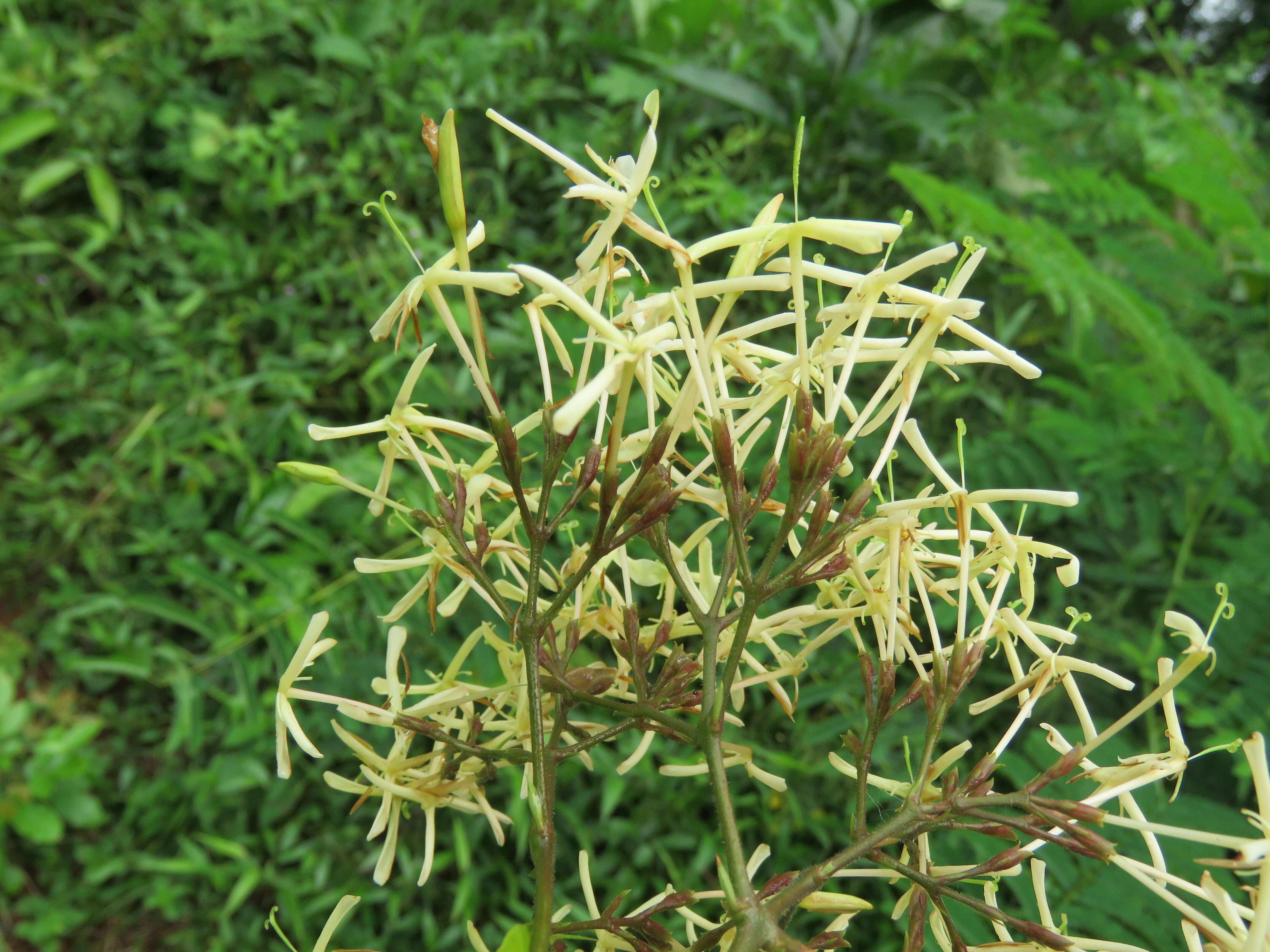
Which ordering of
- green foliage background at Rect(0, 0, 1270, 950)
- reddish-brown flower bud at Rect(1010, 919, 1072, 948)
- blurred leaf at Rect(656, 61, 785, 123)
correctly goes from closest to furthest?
reddish-brown flower bud at Rect(1010, 919, 1072, 948)
green foliage background at Rect(0, 0, 1270, 950)
blurred leaf at Rect(656, 61, 785, 123)

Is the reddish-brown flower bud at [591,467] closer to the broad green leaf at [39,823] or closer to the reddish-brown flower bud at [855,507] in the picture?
the reddish-brown flower bud at [855,507]

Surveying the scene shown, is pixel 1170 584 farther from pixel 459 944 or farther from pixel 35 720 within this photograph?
pixel 35 720

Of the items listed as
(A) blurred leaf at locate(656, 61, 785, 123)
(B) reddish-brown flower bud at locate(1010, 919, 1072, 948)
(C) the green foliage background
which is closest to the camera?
(B) reddish-brown flower bud at locate(1010, 919, 1072, 948)

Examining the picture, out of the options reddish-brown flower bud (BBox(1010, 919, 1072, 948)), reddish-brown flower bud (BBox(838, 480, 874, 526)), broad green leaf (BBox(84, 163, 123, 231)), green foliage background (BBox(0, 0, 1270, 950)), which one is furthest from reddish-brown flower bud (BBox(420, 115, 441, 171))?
broad green leaf (BBox(84, 163, 123, 231))

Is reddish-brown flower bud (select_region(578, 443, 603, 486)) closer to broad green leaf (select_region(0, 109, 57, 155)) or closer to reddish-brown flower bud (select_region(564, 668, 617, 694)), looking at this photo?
reddish-brown flower bud (select_region(564, 668, 617, 694))

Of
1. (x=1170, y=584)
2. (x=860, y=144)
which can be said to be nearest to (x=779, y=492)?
(x=1170, y=584)

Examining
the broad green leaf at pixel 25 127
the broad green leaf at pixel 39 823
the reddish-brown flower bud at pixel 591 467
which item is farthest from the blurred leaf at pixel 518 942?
the broad green leaf at pixel 25 127
